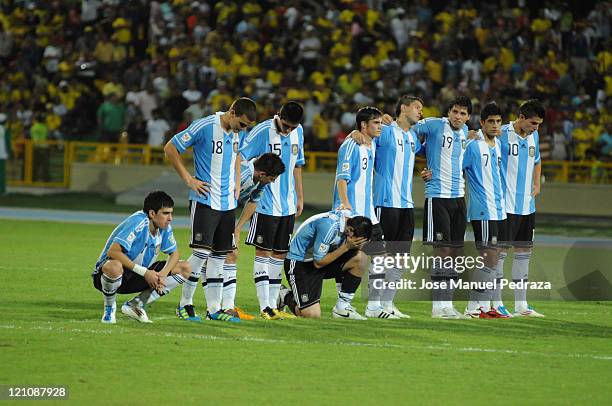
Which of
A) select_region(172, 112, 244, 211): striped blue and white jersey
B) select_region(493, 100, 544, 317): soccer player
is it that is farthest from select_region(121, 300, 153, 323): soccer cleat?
select_region(493, 100, 544, 317): soccer player

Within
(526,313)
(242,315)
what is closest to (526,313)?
(526,313)

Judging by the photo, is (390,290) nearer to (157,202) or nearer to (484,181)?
(484,181)

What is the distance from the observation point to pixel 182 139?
37.8 ft

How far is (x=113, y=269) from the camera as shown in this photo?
1078 cm

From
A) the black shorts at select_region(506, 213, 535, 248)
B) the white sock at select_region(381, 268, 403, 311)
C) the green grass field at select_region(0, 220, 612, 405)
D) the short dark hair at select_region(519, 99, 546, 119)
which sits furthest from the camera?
the black shorts at select_region(506, 213, 535, 248)

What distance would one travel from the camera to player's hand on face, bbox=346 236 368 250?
1162 centimetres

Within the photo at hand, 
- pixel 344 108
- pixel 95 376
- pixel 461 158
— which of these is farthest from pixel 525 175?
pixel 344 108

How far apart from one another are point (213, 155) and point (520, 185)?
3362mm

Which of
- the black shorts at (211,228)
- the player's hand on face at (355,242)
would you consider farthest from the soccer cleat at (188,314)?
the player's hand on face at (355,242)

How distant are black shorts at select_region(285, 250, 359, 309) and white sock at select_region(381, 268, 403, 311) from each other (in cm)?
56

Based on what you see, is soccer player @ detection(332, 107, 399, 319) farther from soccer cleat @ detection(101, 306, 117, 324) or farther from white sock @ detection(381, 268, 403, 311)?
soccer cleat @ detection(101, 306, 117, 324)

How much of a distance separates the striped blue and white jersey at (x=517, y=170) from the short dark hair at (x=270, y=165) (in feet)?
8.75

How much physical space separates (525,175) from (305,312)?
2.78m

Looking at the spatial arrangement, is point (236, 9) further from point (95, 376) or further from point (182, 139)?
point (95, 376)
